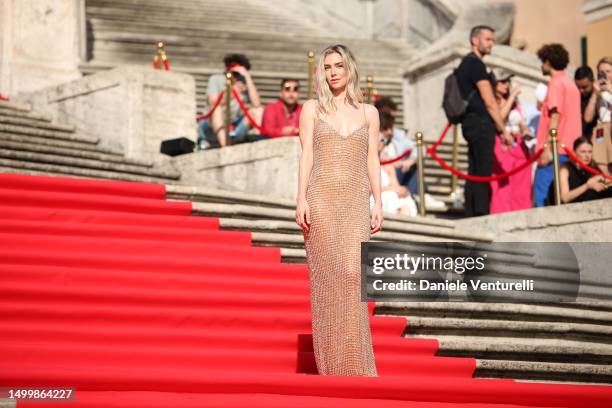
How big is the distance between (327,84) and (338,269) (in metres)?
Answer: 1.12

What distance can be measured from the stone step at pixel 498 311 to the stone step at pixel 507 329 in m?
0.14

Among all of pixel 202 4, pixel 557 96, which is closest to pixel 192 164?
pixel 557 96

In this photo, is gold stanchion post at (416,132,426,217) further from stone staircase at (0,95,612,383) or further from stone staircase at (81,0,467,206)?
stone staircase at (81,0,467,206)

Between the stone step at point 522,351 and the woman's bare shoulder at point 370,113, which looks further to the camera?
the stone step at point 522,351

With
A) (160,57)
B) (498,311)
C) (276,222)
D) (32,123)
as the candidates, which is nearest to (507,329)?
(498,311)

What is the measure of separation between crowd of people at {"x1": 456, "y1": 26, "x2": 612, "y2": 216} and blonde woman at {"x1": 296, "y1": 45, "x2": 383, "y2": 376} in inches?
208

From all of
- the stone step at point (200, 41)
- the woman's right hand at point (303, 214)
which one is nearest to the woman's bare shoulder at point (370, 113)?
the woman's right hand at point (303, 214)

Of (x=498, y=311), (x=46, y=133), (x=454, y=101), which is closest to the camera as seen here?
(x=498, y=311)

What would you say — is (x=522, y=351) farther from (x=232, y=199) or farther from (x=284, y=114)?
(x=284, y=114)

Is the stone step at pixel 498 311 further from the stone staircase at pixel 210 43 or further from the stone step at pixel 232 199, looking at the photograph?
the stone staircase at pixel 210 43

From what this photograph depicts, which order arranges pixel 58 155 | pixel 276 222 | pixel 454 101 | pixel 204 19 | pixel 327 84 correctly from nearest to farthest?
1. pixel 327 84
2. pixel 276 222
3. pixel 58 155
4. pixel 454 101
5. pixel 204 19

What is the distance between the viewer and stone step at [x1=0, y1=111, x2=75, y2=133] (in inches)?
579

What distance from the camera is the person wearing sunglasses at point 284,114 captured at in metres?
15.0

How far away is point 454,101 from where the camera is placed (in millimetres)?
14109
